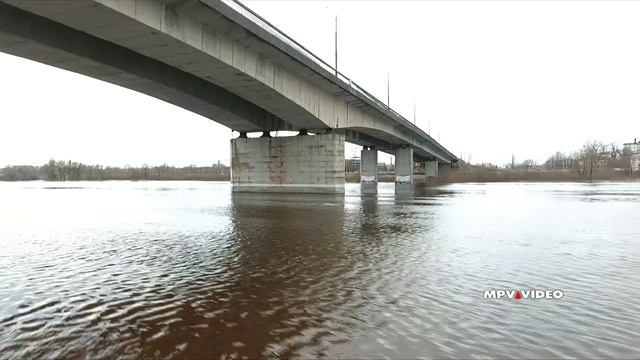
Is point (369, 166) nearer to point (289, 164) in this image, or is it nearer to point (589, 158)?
point (289, 164)

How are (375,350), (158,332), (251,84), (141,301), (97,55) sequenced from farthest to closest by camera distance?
(251,84) → (97,55) → (141,301) → (158,332) → (375,350)

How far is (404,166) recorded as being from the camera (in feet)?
263

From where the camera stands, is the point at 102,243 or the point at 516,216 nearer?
the point at 102,243

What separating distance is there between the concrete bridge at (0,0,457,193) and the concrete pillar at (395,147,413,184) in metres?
27.0

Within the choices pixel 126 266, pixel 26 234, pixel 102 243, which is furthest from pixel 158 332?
pixel 26 234

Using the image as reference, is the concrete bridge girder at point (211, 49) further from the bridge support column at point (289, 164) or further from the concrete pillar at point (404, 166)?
the concrete pillar at point (404, 166)

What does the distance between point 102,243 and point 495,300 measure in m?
10.8

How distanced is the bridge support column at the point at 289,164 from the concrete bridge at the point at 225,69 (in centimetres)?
10

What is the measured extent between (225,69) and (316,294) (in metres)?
21.9

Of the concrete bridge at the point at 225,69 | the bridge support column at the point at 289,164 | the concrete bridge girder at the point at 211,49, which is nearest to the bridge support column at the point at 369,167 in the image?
the concrete bridge at the point at 225,69

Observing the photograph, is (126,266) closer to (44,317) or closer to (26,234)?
(44,317)

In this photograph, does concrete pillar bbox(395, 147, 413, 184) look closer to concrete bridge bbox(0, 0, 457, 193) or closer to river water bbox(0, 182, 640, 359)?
concrete bridge bbox(0, 0, 457, 193)

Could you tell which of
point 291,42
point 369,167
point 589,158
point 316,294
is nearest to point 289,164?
point 291,42

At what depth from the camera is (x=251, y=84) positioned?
97.3 feet
